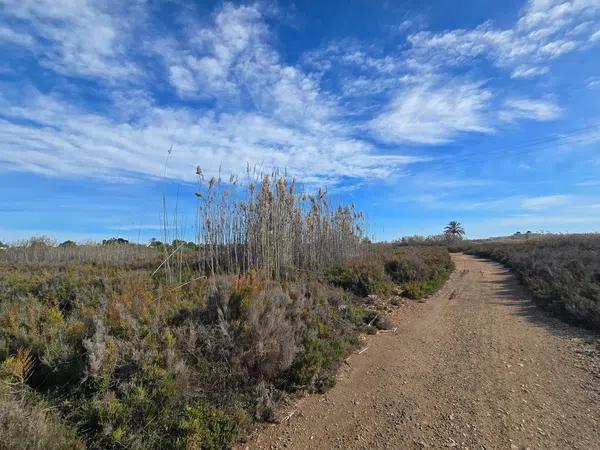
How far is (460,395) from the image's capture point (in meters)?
3.88

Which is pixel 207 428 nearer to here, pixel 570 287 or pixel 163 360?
pixel 163 360

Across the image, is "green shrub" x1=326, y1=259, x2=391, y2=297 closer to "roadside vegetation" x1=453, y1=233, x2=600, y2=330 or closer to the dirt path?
the dirt path

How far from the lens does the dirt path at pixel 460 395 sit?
10.4 feet

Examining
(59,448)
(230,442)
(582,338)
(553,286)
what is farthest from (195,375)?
(553,286)

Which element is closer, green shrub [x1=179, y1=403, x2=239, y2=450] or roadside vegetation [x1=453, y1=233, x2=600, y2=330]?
green shrub [x1=179, y1=403, x2=239, y2=450]

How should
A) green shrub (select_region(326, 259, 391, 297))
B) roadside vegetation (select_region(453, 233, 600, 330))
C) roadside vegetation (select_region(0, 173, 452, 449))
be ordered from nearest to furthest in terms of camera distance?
1. roadside vegetation (select_region(0, 173, 452, 449))
2. roadside vegetation (select_region(453, 233, 600, 330))
3. green shrub (select_region(326, 259, 391, 297))

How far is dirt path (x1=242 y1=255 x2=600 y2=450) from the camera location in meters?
3.17

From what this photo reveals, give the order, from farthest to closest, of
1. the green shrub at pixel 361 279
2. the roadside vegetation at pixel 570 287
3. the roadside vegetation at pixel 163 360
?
the green shrub at pixel 361 279 → the roadside vegetation at pixel 570 287 → the roadside vegetation at pixel 163 360

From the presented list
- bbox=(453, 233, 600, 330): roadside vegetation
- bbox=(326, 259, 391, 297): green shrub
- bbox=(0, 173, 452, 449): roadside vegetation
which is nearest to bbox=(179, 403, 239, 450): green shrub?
bbox=(0, 173, 452, 449): roadside vegetation

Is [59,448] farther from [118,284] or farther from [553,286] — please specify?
[553,286]

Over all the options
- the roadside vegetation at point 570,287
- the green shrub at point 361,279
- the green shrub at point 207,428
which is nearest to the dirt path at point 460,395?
the green shrub at point 207,428

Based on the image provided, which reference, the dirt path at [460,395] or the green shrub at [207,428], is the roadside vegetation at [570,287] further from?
the green shrub at [207,428]

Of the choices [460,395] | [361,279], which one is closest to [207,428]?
[460,395]

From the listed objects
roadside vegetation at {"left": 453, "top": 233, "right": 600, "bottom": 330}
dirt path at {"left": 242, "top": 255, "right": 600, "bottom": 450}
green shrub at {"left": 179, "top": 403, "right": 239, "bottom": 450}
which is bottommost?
dirt path at {"left": 242, "top": 255, "right": 600, "bottom": 450}
